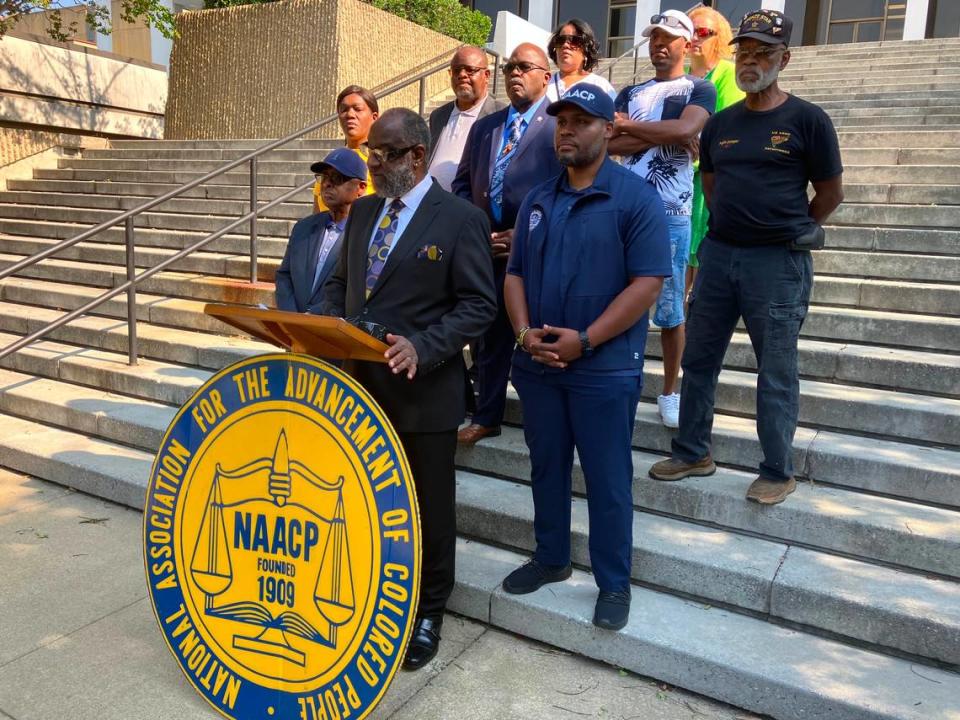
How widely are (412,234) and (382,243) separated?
131 millimetres

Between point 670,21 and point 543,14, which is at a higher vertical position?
point 543,14

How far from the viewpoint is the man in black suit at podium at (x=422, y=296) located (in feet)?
8.36

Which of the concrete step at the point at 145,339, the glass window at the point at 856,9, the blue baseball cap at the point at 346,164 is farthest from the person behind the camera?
the glass window at the point at 856,9

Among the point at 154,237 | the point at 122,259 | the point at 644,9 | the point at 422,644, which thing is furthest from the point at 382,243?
Result: the point at 644,9

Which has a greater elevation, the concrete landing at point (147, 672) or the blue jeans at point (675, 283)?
the blue jeans at point (675, 283)

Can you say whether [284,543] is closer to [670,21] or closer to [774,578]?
[774,578]

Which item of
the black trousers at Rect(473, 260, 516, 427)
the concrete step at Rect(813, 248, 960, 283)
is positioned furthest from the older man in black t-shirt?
the concrete step at Rect(813, 248, 960, 283)

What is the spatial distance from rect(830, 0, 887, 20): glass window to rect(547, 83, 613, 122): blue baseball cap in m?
17.9

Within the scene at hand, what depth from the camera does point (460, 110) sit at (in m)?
4.04

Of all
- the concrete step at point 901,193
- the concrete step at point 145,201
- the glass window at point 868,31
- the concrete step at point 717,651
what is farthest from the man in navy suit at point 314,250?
the glass window at point 868,31

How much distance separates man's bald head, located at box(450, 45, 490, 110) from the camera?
384 centimetres

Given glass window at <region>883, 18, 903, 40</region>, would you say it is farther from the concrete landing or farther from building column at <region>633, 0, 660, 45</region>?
the concrete landing

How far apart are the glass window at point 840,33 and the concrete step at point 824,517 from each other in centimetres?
1738

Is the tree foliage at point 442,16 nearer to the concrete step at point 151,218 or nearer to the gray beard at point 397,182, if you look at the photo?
the concrete step at point 151,218
